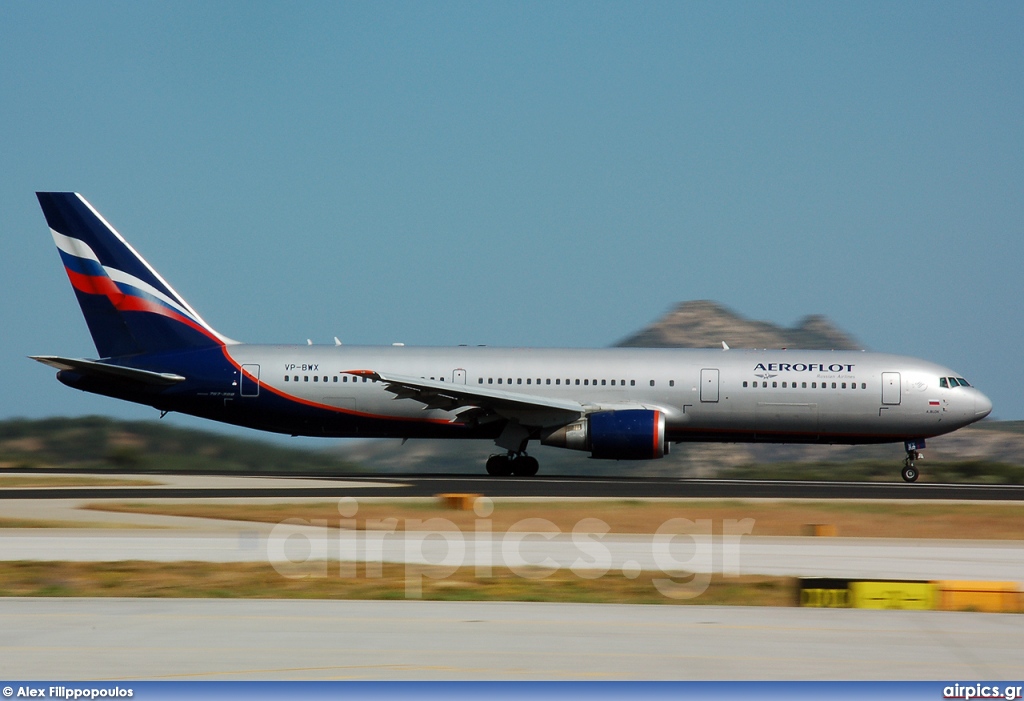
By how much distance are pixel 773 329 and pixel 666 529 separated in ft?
356

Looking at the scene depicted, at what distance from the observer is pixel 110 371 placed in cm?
2970

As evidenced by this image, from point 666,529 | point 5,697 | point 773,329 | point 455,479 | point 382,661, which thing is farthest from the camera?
point 773,329

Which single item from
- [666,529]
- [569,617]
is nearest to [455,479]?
[666,529]

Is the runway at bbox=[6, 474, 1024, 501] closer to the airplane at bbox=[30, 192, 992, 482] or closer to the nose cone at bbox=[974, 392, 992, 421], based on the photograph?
the airplane at bbox=[30, 192, 992, 482]

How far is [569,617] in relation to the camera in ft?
33.6

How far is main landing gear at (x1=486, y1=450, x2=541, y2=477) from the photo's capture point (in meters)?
30.5

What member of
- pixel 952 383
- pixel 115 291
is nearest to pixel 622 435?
pixel 952 383

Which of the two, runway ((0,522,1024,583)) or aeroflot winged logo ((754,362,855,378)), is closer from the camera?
runway ((0,522,1024,583))

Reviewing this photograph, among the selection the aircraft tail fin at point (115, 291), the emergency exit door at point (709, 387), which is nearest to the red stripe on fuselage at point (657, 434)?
the emergency exit door at point (709, 387)

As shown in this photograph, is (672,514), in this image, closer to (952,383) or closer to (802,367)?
(802,367)

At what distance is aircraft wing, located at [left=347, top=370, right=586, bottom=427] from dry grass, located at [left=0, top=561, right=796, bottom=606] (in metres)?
14.9

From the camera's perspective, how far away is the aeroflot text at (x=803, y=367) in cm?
2973

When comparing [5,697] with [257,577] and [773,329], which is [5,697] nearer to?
[257,577]

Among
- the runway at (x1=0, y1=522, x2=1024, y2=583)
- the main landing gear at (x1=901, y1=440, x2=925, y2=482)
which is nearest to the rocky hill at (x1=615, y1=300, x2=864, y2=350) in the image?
the main landing gear at (x1=901, y1=440, x2=925, y2=482)
